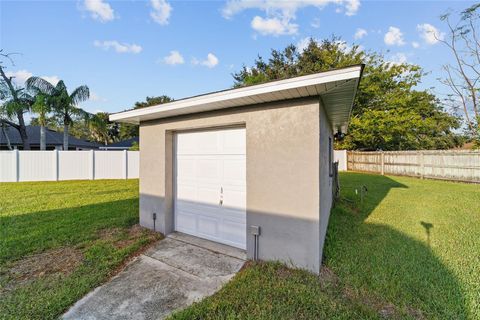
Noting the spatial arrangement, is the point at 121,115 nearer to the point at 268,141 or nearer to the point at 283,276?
the point at 268,141

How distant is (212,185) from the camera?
13.8ft

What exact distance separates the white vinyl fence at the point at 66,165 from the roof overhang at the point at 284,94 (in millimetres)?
10935

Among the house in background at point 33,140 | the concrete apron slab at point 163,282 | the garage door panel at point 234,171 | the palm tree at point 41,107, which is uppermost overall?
the palm tree at point 41,107

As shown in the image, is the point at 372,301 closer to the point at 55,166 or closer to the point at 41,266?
the point at 41,266

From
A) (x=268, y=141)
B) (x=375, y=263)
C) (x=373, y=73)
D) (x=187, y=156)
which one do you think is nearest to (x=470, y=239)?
(x=375, y=263)

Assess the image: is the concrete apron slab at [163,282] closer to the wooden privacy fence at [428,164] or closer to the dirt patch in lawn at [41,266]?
the dirt patch in lawn at [41,266]

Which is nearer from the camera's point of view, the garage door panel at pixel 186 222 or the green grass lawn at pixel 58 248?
Result: the green grass lawn at pixel 58 248

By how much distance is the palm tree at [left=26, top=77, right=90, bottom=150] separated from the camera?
1380cm

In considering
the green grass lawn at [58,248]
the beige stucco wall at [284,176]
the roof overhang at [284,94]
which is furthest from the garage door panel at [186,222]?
the roof overhang at [284,94]

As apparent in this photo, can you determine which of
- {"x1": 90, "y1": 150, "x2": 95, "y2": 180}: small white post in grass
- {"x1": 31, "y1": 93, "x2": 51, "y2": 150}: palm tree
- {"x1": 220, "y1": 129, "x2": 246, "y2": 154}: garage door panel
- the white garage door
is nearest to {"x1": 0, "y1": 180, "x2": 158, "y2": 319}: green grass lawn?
the white garage door

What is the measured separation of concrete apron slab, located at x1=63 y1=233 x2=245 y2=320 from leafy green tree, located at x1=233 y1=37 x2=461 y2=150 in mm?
16587

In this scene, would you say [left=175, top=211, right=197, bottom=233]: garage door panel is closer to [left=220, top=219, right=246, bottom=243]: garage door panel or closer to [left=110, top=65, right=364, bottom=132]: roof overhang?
[left=220, top=219, right=246, bottom=243]: garage door panel

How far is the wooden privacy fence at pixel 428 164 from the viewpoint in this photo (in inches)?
457

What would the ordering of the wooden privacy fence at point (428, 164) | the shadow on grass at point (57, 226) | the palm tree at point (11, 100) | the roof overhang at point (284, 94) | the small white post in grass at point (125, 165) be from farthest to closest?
1. the small white post in grass at point (125, 165)
2. the palm tree at point (11, 100)
3. the wooden privacy fence at point (428, 164)
4. the shadow on grass at point (57, 226)
5. the roof overhang at point (284, 94)
